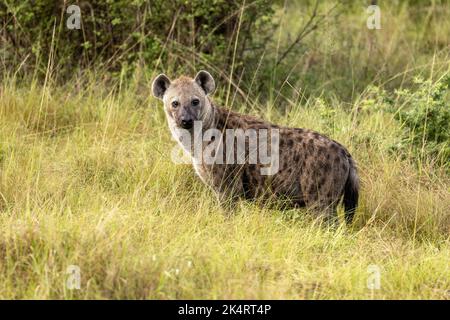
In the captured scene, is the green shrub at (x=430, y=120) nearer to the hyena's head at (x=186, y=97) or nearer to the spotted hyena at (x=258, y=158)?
the spotted hyena at (x=258, y=158)

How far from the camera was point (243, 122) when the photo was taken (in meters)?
5.72

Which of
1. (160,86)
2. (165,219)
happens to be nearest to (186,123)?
(160,86)

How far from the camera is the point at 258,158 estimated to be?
5.53m

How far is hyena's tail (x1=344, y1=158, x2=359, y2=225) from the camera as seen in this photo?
17.4 feet

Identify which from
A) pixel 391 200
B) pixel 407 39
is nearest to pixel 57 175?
pixel 391 200

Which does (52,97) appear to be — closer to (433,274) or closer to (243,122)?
(243,122)

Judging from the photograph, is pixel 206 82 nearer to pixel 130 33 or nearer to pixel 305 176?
Result: pixel 305 176

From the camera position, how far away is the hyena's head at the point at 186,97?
558 cm

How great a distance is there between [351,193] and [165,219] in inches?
47.6

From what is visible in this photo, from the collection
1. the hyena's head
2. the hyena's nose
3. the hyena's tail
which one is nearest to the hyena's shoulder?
the hyena's head

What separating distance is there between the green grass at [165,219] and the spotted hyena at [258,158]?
6.6 inches

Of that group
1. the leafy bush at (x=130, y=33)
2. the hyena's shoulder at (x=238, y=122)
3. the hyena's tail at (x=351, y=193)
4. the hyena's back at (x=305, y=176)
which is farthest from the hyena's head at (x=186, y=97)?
→ the leafy bush at (x=130, y=33)

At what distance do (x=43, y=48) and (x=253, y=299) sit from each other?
4.54 meters

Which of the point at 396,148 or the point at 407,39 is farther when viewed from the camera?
the point at 407,39
